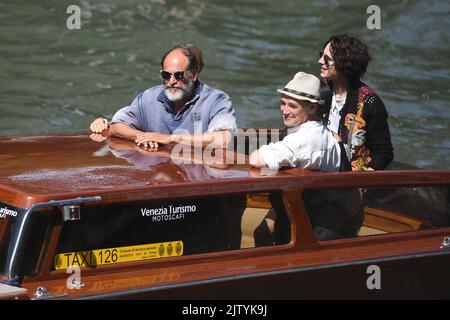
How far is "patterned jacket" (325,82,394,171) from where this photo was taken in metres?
6.86

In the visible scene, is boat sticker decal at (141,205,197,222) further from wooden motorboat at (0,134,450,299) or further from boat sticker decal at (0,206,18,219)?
boat sticker decal at (0,206,18,219)

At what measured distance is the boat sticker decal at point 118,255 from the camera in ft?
16.5

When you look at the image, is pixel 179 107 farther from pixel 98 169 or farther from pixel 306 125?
pixel 98 169

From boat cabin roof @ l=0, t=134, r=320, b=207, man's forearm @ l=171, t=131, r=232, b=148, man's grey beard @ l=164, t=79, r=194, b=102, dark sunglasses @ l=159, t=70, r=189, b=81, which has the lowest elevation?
boat cabin roof @ l=0, t=134, r=320, b=207

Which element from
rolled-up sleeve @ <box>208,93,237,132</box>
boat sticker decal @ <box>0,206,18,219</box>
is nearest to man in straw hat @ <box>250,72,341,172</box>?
rolled-up sleeve @ <box>208,93,237,132</box>

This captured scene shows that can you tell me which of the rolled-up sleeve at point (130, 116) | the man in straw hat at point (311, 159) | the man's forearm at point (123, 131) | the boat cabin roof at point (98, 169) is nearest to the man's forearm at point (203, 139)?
the boat cabin roof at point (98, 169)

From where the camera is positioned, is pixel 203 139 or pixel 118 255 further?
pixel 203 139

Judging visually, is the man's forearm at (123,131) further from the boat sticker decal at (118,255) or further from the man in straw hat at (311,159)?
the boat sticker decal at (118,255)

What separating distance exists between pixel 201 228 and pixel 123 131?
1.46m

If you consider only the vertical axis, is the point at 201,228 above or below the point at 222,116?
below

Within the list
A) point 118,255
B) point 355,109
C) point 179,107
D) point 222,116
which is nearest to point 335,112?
point 355,109

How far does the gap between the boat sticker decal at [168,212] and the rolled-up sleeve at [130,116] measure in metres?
1.66

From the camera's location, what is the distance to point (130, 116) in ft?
Result: 22.6

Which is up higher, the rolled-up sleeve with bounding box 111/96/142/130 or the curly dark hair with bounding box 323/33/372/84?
the curly dark hair with bounding box 323/33/372/84
